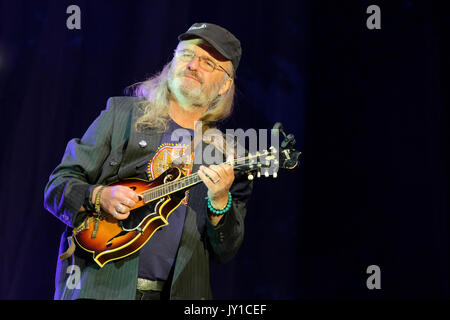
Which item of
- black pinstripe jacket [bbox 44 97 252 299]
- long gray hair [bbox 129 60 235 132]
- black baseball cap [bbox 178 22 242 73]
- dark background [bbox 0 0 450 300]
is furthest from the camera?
dark background [bbox 0 0 450 300]

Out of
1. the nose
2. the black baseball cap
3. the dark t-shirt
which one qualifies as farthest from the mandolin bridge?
the black baseball cap

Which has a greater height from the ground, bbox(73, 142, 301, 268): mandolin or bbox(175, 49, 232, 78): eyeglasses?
bbox(175, 49, 232, 78): eyeglasses

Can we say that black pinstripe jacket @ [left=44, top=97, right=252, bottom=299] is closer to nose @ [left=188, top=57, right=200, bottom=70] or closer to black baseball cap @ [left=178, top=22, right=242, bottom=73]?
nose @ [left=188, top=57, right=200, bottom=70]

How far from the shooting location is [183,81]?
2078 mm

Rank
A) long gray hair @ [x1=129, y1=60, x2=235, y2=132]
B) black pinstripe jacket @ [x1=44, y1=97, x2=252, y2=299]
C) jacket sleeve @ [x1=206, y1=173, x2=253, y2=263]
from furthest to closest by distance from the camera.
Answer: long gray hair @ [x1=129, y1=60, x2=235, y2=132] → jacket sleeve @ [x1=206, y1=173, x2=253, y2=263] → black pinstripe jacket @ [x1=44, y1=97, x2=252, y2=299]

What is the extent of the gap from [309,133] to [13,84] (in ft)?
6.27

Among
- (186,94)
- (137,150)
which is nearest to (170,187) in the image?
(137,150)

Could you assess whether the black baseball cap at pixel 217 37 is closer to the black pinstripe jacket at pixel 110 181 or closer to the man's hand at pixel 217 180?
the black pinstripe jacket at pixel 110 181

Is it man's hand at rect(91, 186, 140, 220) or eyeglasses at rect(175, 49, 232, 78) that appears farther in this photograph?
eyeglasses at rect(175, 49, 232, 78)

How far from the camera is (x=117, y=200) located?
1.71 m

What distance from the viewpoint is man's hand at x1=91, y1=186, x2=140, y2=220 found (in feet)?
5.57

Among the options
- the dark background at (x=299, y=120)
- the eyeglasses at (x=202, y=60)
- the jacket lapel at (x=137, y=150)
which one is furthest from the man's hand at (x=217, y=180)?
the dark background at (x=299, y=120)

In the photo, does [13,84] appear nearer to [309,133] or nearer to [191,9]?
[191,9]

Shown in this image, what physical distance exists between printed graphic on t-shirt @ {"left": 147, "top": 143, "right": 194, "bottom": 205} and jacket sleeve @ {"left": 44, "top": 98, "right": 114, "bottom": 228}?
195 millimetres
